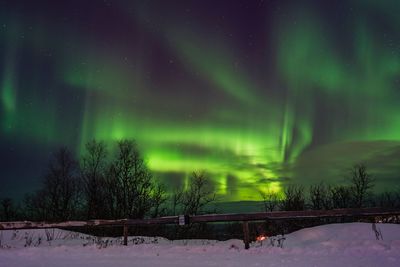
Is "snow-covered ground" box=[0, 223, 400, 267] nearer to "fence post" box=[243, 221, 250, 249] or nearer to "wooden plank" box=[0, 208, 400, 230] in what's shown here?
"fence post" box=[243, 221, 250, 249]

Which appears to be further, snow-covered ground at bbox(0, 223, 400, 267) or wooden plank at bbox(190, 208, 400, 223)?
wooden plank at bbox(190, 208, 400, 223)

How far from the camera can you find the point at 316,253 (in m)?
9.67

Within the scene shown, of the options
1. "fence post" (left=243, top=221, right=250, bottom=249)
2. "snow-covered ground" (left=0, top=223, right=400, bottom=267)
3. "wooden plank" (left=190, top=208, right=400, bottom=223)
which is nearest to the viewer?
"snow-covered ground" (left=0, top=223, right=400, bottom=267)

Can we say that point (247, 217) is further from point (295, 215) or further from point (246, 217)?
point (295, 215)

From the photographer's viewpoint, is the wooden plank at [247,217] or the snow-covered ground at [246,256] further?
the wooden plank at [247,217]

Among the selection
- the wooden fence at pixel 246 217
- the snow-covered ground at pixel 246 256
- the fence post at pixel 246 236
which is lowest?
the snow-covered ground at pixel 246 256

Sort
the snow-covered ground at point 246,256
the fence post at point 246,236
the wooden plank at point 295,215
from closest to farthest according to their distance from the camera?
the snow-covered ground at point 246,256 → the wooden plank at point 295,215 → the fence post at point 246,236

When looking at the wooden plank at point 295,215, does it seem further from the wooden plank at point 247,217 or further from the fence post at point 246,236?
the fence post at point 246,236

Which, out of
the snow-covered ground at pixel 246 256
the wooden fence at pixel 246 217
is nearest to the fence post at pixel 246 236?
the wooden fence at pixel 246 217

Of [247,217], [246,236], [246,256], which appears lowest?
[246,256]

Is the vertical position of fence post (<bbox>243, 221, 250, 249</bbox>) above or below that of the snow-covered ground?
above

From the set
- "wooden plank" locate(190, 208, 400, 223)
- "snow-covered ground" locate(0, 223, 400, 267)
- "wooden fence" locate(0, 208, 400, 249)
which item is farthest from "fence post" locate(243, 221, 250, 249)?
"snow-covered ground" locate(0, 223, 400, 267)

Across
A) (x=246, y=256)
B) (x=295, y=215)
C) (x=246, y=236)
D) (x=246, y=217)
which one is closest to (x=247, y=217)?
(x=246, y=217)

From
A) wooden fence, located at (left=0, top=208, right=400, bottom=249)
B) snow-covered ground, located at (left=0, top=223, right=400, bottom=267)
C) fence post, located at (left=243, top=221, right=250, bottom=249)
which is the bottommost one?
snow-covered ground, located at (left=0, top=223, right=400, bottom=267)
